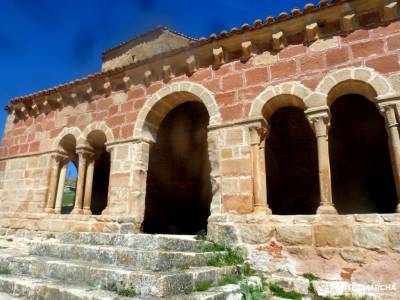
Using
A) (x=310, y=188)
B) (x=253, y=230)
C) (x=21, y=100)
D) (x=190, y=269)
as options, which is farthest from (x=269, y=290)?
(x=21, y=100)

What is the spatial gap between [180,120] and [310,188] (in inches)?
164

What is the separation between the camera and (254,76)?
5602 millimetres

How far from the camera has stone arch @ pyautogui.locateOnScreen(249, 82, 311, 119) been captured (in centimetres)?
514

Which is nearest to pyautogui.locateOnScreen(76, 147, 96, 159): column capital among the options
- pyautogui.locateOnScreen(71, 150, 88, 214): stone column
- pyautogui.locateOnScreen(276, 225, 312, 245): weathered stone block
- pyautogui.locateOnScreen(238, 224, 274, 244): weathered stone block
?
pyautogui.locateOnScreen(71, 150, 88, 214): stone column

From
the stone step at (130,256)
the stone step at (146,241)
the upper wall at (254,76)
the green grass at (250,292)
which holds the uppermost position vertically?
the upper wall at (254,76)

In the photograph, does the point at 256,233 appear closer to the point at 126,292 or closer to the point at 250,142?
the point at 250,142

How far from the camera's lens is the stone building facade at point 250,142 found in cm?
455

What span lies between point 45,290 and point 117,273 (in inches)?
30.1

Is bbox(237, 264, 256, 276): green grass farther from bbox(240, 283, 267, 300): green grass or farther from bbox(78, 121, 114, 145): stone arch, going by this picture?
bbox(78, 121, 114, 145): stone arch

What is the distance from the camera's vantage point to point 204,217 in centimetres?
920

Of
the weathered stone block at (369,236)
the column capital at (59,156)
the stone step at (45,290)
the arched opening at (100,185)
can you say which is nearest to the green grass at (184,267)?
the stone step at (45,290)

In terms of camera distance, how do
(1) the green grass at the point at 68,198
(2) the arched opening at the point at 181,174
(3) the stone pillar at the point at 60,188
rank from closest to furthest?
(3) the stone pillar at the point at 60,188 < (2) the arched opening at the point at 181,174 < (1) the green grass at the point at 68,198

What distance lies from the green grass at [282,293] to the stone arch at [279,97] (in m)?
2.57

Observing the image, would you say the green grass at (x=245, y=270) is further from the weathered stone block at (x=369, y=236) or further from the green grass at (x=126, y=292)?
the green grass at (x=126, y=292)
